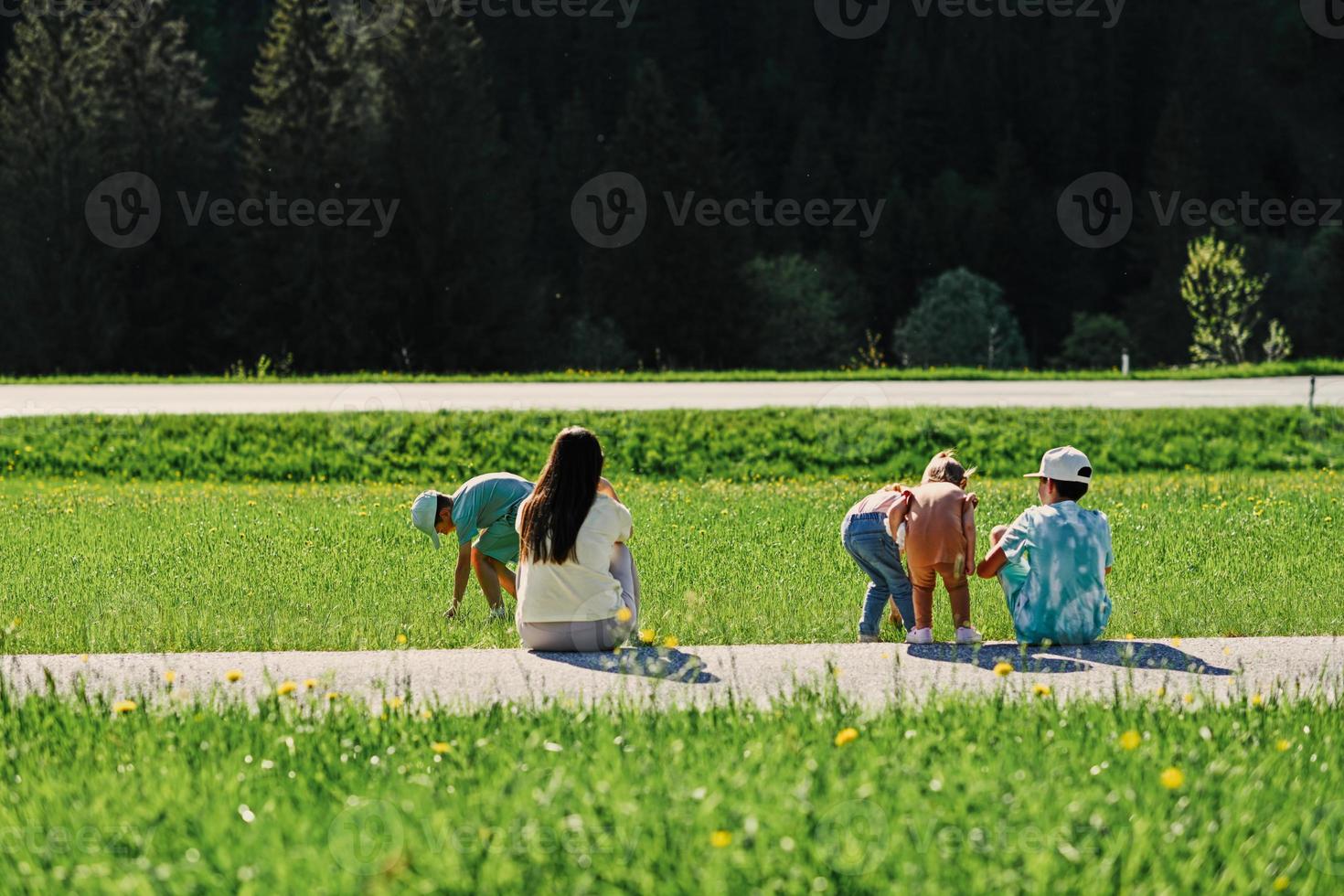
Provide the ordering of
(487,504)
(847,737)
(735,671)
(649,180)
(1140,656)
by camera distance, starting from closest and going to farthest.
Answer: (847,737) < (735,671) < (1140,656) < (487,504) < (649,180)

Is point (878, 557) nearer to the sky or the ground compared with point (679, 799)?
nearer to the sky

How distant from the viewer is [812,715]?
19.0ft

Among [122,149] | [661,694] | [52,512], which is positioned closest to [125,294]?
[122,149]

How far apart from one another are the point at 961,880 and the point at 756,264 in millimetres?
49130

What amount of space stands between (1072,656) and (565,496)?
2.50 metres

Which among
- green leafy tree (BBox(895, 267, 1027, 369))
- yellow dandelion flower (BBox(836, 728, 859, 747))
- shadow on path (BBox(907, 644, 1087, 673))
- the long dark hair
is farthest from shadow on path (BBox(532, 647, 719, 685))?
green leafy tree (BBox(895, 267, 1027, 369))

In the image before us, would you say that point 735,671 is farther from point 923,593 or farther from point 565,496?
point 923,593

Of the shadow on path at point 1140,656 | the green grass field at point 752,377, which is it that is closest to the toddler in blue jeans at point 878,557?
the shadow on path at point 1140,656

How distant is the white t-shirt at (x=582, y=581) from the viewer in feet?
24.5

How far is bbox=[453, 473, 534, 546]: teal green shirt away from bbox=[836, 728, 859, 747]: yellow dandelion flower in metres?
3.45

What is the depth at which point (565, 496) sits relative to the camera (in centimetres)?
745

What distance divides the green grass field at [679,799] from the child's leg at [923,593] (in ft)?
5.61

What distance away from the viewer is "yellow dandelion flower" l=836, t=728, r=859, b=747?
5188 millimetres

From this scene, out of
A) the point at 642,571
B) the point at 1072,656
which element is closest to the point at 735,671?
the point at 1072,656
